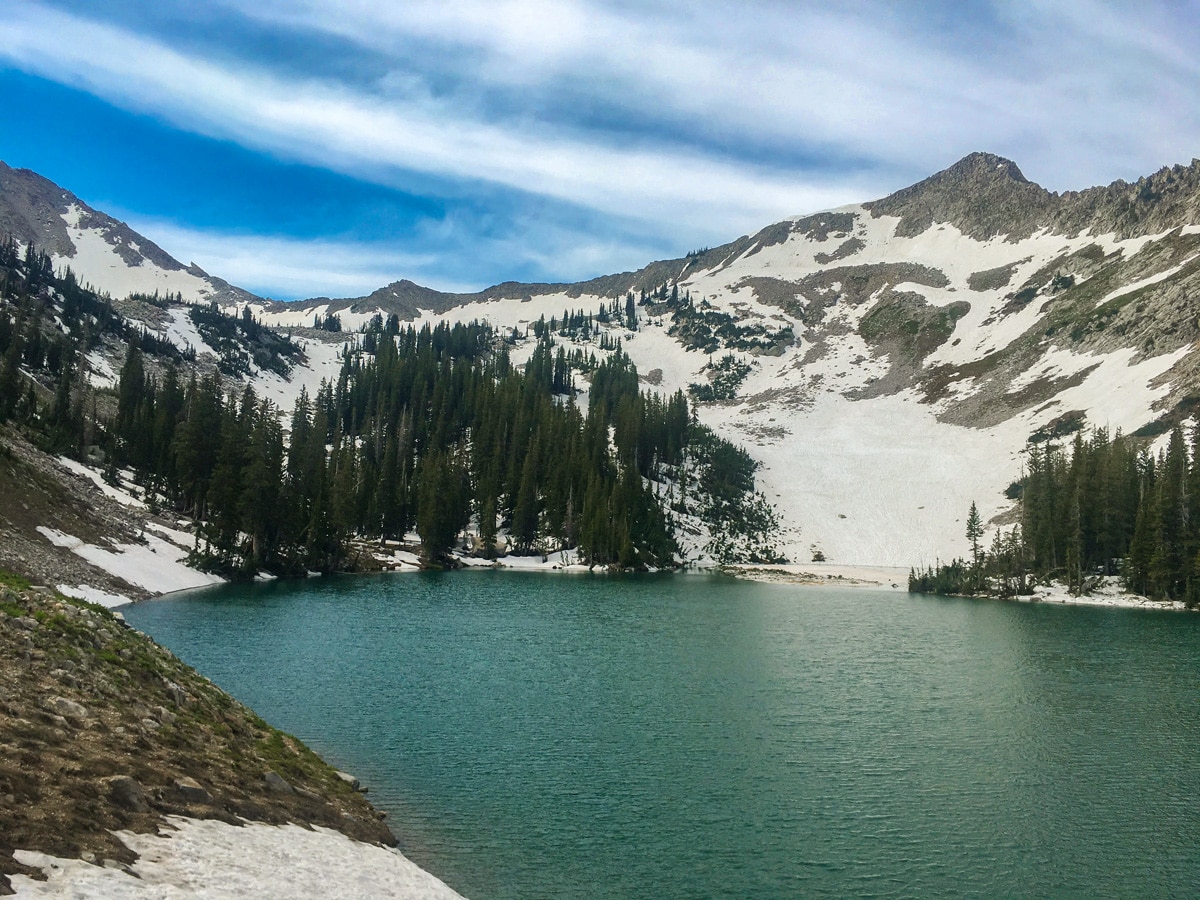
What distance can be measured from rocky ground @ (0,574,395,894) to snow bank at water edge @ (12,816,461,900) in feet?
1.09

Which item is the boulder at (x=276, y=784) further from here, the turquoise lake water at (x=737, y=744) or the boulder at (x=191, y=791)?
the turquoise lake water at (x=737, y=744)

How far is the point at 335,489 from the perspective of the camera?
100 meters

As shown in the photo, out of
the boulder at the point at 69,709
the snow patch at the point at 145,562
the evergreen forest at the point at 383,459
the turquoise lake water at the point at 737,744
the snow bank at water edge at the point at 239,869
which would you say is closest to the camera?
the snow bank at water edge at the point at 239,869

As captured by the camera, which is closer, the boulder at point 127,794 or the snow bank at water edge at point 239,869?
the snow bank at water edge at point 239,869

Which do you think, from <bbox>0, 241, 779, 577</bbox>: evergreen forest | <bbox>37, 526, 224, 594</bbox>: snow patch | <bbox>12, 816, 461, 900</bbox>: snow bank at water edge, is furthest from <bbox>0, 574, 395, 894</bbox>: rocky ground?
<bbox>0, 241, 779, 577</bbox>: evergreen forest

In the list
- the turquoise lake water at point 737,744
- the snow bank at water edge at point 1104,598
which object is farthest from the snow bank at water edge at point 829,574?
the turquoise lake water at point 737,744

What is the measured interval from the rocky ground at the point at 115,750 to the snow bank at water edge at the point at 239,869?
1.09 ft

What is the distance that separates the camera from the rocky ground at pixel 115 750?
1248cm

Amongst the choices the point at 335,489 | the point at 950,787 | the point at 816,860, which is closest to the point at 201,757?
the point at 816,860

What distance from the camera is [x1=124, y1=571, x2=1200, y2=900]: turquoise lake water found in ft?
65.6

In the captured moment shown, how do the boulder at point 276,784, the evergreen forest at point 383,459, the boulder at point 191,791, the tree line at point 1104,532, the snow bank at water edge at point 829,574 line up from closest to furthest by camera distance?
the boulder at point 191,791 → the boulder at point 276,784 → the tree line at point 1104,532 → the evergreen forest at point 383,459 → the snow bank at water edge at point 829,574

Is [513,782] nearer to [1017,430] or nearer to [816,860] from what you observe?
[816,860]

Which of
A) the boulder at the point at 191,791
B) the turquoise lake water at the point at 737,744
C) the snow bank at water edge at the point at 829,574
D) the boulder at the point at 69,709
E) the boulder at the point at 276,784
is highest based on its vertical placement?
the snow bank at water edge at the point at 829,574

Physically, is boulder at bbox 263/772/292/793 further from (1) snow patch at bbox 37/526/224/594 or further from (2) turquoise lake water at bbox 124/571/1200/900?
(1) snow patch at bbox 37/526/224/594
